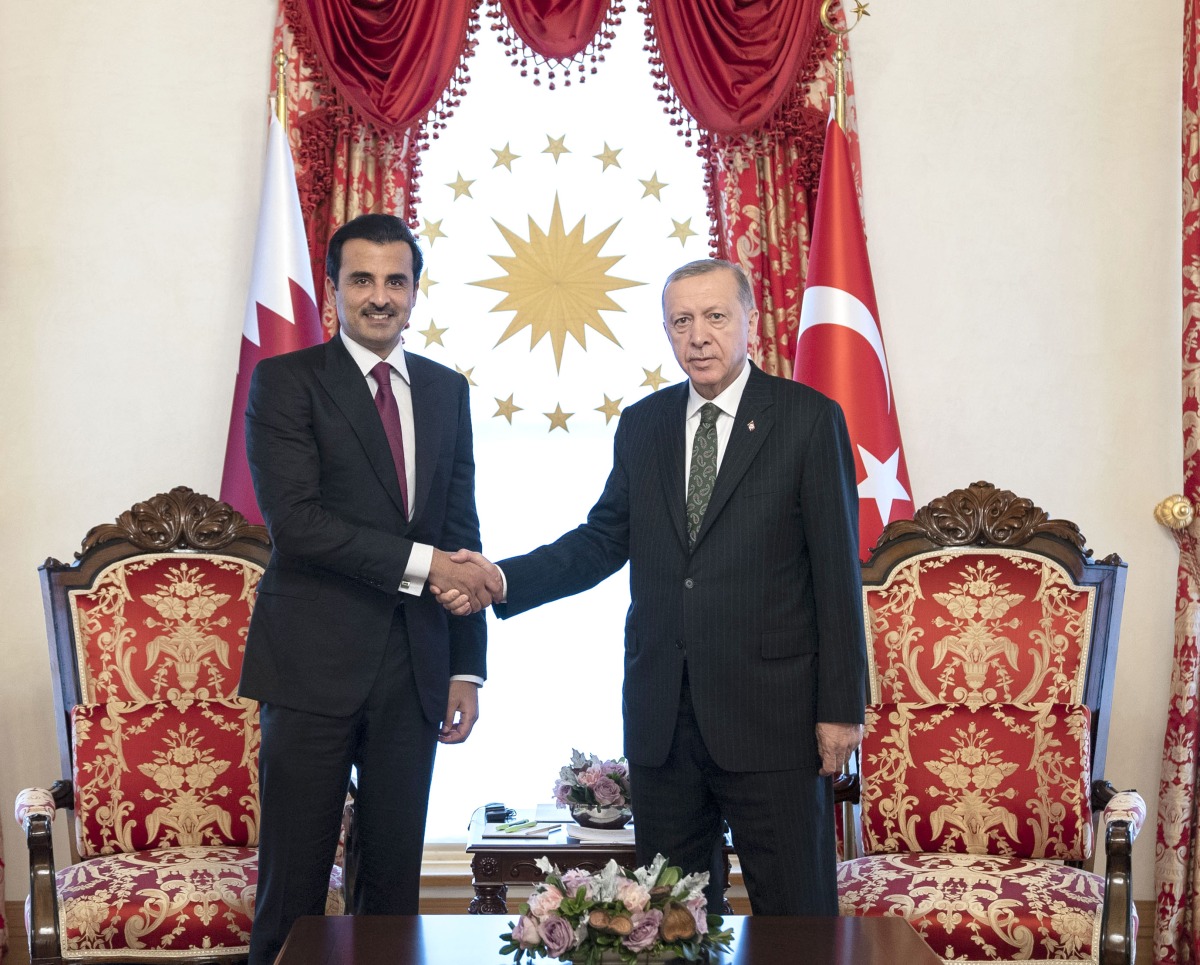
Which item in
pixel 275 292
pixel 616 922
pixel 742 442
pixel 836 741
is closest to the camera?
pixel 616 922

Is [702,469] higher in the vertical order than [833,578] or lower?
higher

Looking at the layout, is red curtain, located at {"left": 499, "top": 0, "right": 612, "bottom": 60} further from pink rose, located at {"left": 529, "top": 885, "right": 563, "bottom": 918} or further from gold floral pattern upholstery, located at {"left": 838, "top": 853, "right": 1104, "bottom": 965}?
pink rose, located at {"left": 529, "top": 885, "right": 563, "bottom": 918}

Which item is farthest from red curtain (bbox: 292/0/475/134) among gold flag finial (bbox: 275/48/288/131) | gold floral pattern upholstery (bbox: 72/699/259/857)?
gold floral pattern upholstery (bbox: 72/699/259/857)

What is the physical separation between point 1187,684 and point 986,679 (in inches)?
37.9

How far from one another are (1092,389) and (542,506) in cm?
181

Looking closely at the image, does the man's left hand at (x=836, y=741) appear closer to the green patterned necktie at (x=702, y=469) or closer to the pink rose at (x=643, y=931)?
the green patterned necktie at (x=702, y=469)

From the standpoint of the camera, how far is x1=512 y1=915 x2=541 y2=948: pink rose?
1.80 meters

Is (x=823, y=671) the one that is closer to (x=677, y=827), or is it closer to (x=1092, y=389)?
(x=677, y=827)

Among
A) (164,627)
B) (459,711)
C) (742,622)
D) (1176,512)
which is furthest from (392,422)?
(1176,512)

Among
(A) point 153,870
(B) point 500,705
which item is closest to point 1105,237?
(B) point 500,705

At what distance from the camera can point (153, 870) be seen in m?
2.79

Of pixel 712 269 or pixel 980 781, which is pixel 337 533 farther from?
pixel 980 781

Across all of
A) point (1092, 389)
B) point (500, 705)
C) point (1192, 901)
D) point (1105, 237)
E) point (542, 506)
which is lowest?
point (1192, 901)

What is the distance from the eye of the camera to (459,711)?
2.70 meters
